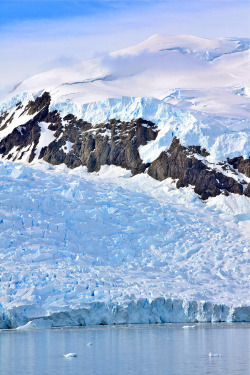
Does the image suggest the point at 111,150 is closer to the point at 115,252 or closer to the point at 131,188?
the point at 131,188

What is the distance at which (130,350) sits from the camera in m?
27.0

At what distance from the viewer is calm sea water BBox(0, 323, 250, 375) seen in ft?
74.7

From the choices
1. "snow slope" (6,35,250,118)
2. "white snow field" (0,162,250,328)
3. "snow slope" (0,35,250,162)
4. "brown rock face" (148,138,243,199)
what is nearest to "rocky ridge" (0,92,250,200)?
"brown rock face" (148,138,243,199)

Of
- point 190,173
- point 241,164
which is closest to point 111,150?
point 190,173

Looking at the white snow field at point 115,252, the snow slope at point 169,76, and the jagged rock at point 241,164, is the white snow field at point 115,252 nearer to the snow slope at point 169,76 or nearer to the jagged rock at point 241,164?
the jagged rock at point 241,164

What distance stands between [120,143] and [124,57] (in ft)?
38.5

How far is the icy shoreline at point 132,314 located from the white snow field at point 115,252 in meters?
0.05

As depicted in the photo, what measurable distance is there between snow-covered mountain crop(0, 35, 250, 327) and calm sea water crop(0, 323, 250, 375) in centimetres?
167

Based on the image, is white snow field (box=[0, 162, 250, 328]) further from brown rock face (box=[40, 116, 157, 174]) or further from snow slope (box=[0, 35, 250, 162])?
snow slope (box=[0, 35, 250, 162])

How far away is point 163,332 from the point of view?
32438 mm

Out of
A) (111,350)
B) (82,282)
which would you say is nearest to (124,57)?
(82,282)

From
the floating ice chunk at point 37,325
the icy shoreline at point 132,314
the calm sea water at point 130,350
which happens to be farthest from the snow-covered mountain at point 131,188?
the calm sea water at point 130,350

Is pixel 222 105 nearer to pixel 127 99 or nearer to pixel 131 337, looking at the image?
pixel 127 99

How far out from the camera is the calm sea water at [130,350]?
896 inches
